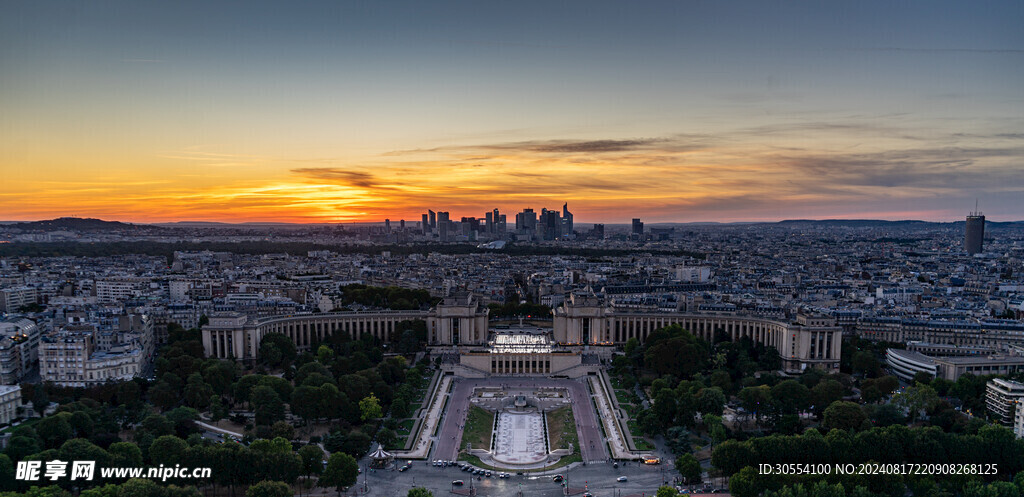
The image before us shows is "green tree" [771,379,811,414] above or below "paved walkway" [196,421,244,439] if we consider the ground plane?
above

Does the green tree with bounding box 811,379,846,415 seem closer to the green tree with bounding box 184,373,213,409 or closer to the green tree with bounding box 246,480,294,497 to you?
the green tree with bounding box 246,480,294,497

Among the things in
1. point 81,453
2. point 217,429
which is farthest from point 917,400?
point 81,453

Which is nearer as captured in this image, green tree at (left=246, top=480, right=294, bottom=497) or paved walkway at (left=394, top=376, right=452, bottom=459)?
green tree at (left=246, top=480, right=294, bottom=497)

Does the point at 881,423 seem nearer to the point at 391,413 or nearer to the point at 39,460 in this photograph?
the point at 391,413

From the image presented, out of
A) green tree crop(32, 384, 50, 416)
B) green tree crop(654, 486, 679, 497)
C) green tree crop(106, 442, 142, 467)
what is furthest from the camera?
green tree crop(32, 384, 50, 416)

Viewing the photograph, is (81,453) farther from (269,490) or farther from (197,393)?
(197,393)

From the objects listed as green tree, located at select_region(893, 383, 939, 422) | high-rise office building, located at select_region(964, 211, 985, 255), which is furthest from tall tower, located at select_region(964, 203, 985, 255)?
green tree, located at select_region(893, 383, 939, 422)
